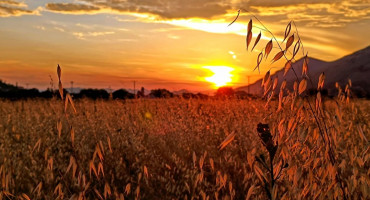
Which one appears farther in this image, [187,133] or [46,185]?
[187,133]

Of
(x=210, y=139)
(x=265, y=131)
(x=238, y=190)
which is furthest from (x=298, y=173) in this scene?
(x=210, y=139)

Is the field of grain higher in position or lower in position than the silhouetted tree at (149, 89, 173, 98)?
lower

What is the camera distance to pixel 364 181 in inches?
100

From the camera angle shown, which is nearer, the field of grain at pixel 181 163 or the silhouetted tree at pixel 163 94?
the field of grain at pixel 181 163

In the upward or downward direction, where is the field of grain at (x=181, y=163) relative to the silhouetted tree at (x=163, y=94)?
downward

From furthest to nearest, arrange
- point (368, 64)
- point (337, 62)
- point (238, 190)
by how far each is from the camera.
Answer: point (337, 62)
point (368, 64)
point (238, 190)

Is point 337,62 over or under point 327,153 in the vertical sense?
over

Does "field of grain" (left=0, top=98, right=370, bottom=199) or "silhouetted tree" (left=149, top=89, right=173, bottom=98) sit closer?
"field of grain" (left=0, top=98, right=370, bottom=199)

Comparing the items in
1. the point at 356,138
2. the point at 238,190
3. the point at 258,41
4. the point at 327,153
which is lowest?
the point at 238,190

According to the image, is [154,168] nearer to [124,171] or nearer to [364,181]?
[124,171]

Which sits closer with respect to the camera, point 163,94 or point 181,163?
point 181,163

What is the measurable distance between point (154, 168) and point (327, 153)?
259 centimetres

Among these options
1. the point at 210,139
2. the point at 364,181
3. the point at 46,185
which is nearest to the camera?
the point at 364,181

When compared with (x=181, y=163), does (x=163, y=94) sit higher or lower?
higher
